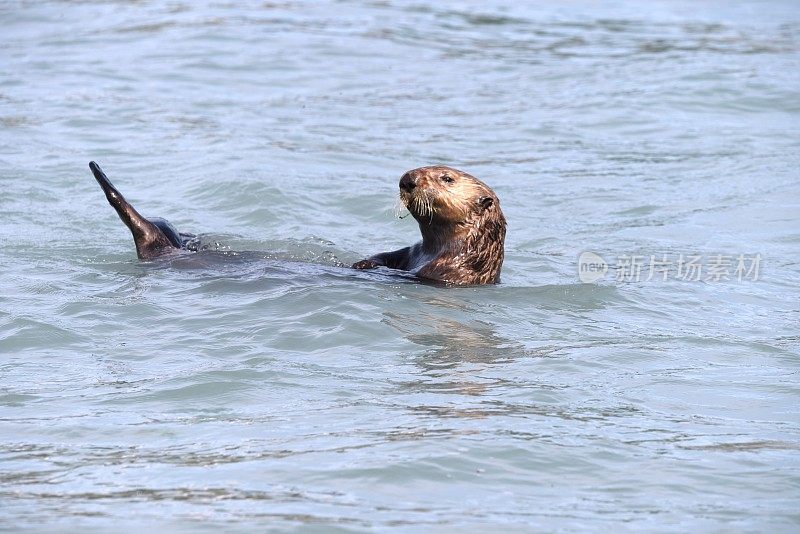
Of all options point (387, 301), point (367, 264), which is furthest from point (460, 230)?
point (387, 301)

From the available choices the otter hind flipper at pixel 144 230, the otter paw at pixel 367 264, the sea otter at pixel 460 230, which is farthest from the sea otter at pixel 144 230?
the sea otter at pixel 460 230

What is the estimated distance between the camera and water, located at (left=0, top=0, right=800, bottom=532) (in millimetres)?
4074

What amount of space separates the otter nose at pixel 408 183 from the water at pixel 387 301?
0.53 m

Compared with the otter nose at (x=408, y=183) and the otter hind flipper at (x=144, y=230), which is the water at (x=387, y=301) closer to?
the otter hind flipper at (x=144, y=230)

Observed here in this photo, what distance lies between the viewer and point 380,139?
11172 mm

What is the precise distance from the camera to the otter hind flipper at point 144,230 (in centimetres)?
670

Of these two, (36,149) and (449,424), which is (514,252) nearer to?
(449,424)

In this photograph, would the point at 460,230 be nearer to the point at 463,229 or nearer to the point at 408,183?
the point at 463,229

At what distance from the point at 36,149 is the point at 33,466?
6.80m

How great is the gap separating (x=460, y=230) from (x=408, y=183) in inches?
19.4

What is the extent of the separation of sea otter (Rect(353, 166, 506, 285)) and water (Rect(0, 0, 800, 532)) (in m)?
0.27

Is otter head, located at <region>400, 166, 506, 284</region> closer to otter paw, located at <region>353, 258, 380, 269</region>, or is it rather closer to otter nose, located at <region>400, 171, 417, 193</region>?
otter nose, located at <region>400, 171, 417, 193</region>

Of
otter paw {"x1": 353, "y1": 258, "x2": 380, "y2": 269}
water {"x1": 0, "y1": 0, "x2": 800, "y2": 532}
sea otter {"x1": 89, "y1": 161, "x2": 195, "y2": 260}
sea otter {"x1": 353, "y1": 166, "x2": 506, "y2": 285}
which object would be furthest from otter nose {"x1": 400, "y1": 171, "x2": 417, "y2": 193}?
sea otter {"x1": 89, "y1": 161, "x2": 195, "y2": 260}

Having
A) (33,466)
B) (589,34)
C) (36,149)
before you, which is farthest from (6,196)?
(589,34)
